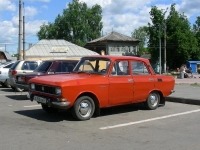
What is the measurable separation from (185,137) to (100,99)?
2.64m

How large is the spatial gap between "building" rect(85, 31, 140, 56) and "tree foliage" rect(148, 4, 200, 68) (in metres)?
13.0

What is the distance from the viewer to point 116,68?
8984 mm

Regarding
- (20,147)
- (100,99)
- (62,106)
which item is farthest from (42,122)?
(20,147)

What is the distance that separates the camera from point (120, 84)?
8867mm

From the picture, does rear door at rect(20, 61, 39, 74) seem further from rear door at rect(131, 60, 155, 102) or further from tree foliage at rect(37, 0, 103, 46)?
tree foliage at rect(37, 0, 103, 46)

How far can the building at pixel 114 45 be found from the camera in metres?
72.4

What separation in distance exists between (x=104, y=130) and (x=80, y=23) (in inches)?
2889

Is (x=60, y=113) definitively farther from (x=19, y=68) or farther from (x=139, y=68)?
(x=19, y=68)

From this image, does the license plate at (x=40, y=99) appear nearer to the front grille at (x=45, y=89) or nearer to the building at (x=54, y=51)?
the front grille at (x=45, y=89)

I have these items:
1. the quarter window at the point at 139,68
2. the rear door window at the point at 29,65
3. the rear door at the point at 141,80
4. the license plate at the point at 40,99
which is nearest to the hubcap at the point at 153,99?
the rear door at the point at 141,80

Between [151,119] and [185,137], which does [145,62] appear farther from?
[185,137]

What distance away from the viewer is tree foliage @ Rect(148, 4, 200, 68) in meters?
58.5

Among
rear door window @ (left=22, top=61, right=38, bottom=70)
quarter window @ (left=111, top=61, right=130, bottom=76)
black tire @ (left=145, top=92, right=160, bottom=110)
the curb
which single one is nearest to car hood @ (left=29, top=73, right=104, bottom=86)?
quarter window @ (left=111, top=61, right=130, bottom=76)

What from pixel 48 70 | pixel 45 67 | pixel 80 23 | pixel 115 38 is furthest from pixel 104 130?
pixel 80 23
